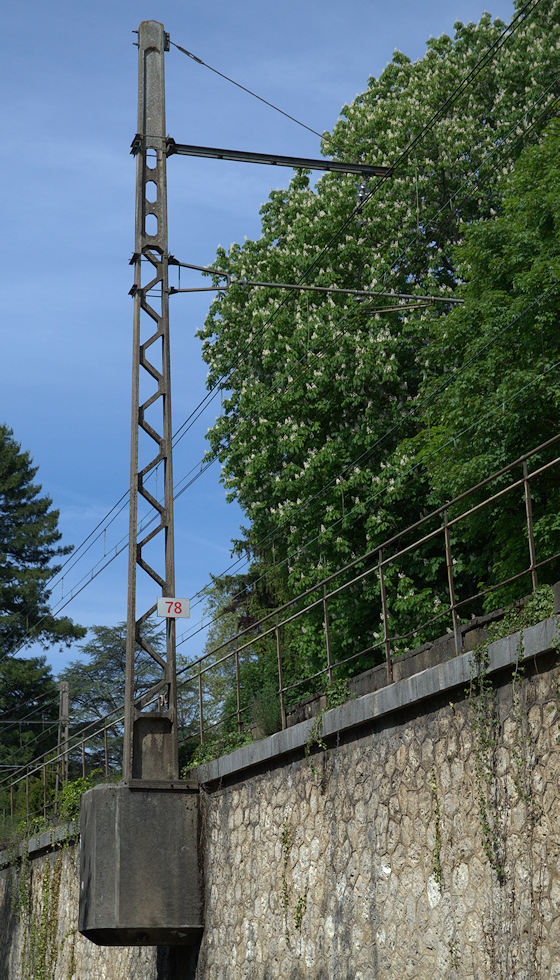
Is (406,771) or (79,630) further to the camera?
(79,630)

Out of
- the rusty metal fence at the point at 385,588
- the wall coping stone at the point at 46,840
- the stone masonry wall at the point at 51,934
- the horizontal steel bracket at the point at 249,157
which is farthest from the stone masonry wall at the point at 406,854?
the horizontal steel bracket at the point at 249,157

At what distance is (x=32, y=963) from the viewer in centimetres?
1927

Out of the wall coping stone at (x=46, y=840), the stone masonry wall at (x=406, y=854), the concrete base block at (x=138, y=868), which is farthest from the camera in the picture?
the wall coping stone at (x=46, y=840)

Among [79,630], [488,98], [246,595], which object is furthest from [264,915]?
[79,630]

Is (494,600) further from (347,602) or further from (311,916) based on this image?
(311,916)

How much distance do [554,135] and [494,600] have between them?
824 centimetres

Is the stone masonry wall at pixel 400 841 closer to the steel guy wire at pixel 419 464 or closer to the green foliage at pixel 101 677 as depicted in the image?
the steel guy wire at pixel 419 464

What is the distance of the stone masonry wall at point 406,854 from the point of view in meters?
7.55

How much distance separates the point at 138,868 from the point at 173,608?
9.27 feet

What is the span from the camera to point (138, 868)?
12.7 meters

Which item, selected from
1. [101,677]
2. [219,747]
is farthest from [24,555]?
[219,747]

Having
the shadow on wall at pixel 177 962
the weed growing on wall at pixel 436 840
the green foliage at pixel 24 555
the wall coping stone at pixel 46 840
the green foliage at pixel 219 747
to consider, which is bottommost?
the shadow on wall at pixel 177 962

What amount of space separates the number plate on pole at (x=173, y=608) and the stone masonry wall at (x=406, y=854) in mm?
2014

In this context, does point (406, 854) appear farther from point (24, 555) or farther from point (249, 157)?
point (24, 555)
